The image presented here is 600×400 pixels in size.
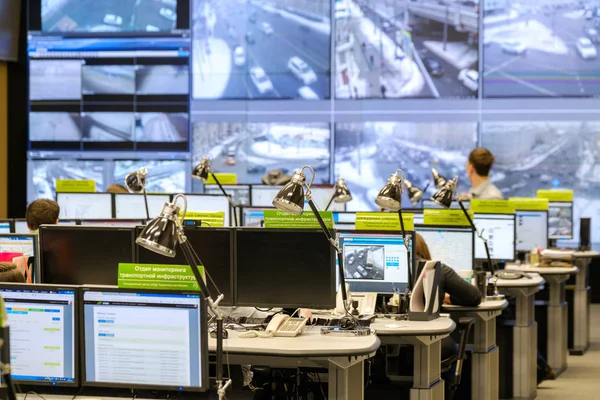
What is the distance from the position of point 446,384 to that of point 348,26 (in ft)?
19.9

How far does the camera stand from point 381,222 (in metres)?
5.75

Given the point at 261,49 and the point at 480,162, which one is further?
the point at 261,49

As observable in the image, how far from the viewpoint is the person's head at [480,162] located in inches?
312

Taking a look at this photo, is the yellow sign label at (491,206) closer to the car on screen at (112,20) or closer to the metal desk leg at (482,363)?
the metal desk leg at (482,363)

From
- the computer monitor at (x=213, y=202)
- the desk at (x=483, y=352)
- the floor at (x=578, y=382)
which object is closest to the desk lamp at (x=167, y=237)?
the desk at (x=483, y=352)

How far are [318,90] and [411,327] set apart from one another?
661 centimetres

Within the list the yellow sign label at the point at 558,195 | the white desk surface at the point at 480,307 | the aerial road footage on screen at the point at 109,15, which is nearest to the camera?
the white desk surface at the point at 480,307

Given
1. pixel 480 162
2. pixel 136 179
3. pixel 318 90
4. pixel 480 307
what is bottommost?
pixel 480 307

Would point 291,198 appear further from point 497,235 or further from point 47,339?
point 497,235

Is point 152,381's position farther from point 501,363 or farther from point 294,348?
point 501,363

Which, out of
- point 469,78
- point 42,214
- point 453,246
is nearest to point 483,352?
point 453,246

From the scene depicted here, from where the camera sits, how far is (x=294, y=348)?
414 cm

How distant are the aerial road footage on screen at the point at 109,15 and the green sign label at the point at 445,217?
557 centimetres

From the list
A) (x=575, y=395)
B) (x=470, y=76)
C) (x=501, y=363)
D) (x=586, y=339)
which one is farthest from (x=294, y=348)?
(x=470, y=76)
